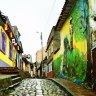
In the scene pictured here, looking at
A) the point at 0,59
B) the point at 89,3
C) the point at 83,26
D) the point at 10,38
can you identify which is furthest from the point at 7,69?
the point at 89,3

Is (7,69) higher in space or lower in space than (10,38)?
lower

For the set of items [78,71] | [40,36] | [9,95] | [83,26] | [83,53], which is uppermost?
[40,36]

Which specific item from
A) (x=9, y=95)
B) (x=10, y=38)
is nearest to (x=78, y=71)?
(x=9, y=95)

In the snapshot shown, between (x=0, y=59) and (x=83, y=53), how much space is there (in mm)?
8510

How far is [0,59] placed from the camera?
20281 mm

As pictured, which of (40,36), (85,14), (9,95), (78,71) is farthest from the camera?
(40,36)

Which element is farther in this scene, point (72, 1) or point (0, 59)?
point (0, 59)

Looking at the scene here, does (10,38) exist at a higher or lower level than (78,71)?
higher

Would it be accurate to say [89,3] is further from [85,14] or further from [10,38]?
[10,38]

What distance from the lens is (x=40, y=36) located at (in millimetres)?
54812

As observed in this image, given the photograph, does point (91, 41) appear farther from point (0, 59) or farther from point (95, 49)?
point (0, 59)

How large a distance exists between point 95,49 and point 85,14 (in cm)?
267

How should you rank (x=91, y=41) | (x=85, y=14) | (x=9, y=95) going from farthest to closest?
(x=85, y=14), (x=91, y=41), (x=9, y=95)

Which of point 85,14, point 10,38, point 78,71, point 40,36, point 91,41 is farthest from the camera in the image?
point 40,36
